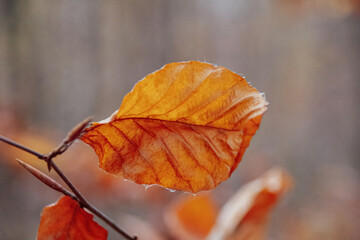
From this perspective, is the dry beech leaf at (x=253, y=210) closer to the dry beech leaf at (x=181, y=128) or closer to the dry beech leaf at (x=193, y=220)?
the dry beech leaf at (x=193, y=220)

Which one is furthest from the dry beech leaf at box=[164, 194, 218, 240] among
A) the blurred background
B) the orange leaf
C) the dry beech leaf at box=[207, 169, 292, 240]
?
the blurred background

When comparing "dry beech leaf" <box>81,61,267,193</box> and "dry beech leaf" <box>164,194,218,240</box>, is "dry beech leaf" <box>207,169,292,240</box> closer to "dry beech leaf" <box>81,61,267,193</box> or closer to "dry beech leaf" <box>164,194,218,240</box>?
"dry beech leaf" <box>164,194,218,240</box>

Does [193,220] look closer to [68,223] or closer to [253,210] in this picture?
[253,210]

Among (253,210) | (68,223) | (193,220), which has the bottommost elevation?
(193,220)

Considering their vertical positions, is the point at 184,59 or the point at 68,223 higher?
the point at 68,223

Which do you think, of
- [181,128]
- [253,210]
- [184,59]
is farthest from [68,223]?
[184,59]

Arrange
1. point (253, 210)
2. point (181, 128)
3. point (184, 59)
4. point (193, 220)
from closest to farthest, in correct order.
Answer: point (181, 128)
point (253, 210)
point (193, 220)
point (184, 59)
